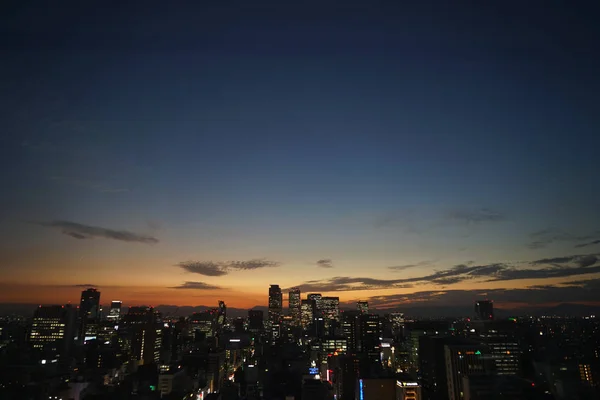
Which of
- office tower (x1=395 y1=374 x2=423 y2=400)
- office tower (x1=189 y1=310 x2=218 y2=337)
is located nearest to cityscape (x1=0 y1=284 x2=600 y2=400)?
office tower (x1=395 y1=374 x2=423 y2=400)

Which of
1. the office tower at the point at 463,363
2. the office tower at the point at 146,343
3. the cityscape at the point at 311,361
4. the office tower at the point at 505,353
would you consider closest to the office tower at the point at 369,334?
the cityscape at the point at 311,361

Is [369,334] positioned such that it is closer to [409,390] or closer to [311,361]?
[311,361]

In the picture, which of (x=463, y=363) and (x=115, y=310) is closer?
(x=463, y=363)

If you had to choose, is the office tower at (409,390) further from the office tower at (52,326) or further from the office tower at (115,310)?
the office tower at (115,310)

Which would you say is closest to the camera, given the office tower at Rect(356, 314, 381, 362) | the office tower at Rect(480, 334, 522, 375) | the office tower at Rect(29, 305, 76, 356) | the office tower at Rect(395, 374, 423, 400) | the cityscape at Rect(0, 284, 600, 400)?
the cityscape at Rect(0, 284, 600, 400)

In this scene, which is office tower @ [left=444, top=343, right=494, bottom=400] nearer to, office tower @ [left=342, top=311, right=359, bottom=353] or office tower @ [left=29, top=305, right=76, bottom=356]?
office tower @ [left=342, top=311, right=359, bottom=353]

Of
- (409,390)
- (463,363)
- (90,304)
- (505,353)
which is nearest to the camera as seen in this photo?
(409,390)

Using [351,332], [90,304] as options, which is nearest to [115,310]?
[90,304]
